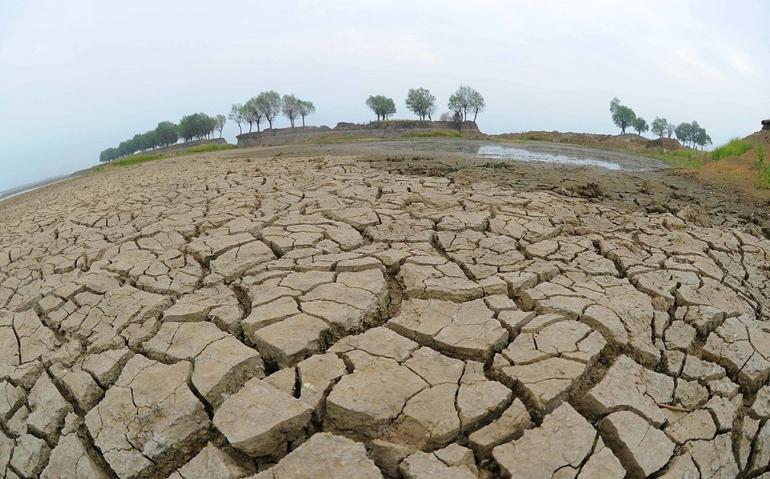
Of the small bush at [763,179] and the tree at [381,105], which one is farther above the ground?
the tree at [381,105]

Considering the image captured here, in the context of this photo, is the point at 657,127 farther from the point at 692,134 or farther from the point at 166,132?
the point at 166,132

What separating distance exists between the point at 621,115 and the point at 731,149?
34.1m

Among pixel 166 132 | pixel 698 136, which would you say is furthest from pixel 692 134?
pixel 166 132

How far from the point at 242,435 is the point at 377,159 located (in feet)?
21.7

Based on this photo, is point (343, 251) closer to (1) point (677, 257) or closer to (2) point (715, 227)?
(1) point (677, 257)

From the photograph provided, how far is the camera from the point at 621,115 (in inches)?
1544

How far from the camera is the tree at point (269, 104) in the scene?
3738 cm

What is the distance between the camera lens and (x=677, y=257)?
3.41 metres

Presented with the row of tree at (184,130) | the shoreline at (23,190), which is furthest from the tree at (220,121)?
the shoreline at (23,190)

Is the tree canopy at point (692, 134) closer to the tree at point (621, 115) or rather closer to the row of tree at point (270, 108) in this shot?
the tree at point (621, 115)

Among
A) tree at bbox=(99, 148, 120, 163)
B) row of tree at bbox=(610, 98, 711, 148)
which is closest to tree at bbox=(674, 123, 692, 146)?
row of tree at bbox=(610, 98, 711, 148)

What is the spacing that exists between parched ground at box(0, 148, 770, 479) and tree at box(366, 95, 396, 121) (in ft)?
114

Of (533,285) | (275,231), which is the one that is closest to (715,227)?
(533,285)

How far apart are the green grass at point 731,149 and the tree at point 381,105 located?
29734 mm
